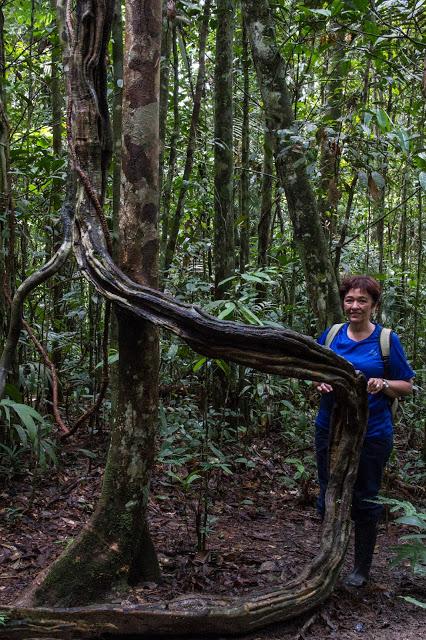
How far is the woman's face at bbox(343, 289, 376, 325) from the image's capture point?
362cm

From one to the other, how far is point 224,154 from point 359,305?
3580 mm

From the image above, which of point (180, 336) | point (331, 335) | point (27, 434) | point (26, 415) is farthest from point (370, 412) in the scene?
point (27, 434)

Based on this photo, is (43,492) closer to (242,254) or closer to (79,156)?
(79,156)

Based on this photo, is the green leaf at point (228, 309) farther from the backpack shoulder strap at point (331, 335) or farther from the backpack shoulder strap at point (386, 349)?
the backpack shoulder strap at point (386, 349)

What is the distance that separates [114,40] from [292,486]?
4.21m

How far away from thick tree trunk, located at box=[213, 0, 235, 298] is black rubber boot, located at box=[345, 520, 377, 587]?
3.46m

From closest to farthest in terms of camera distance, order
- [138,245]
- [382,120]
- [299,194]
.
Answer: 1. [138,245]
2. [382,120]
3. [299,194]

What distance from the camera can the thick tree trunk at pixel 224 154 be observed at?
661 centimetres

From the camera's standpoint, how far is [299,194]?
486 cm

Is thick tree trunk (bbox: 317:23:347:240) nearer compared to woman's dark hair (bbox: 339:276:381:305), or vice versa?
woman's dark hair (bbox: 339:276:381:305)

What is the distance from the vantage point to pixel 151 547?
3.29 m

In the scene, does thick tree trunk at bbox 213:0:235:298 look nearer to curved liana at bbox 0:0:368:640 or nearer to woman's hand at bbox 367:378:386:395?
woman's hand at bbox 367:378:386:395

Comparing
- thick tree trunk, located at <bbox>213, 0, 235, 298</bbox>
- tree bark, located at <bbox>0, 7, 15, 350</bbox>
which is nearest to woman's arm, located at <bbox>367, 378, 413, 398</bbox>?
tree bark, located at <bbox>0, 7, 15, 350</bbox>

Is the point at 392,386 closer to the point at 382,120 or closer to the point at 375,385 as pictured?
the point at 375,385
